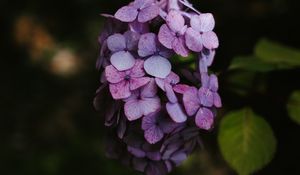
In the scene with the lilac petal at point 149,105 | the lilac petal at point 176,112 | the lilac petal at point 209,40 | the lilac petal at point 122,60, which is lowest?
the lilac petal at point 176,112

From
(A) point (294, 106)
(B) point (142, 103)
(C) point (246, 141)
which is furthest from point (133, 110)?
(A) point (294, 106)

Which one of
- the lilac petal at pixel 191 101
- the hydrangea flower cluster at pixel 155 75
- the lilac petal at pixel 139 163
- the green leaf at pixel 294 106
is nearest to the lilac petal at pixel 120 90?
the hydrangea flower cluster at pixel 155 75

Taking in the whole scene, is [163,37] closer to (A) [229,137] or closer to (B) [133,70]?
(B) [133,70]

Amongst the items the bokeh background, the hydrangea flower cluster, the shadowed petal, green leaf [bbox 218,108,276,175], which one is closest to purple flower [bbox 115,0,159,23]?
the hydrangea flower cluster

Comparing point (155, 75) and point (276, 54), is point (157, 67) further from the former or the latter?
point (276, 54)

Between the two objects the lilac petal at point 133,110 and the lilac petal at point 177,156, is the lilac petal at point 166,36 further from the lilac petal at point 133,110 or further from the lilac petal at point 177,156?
the lilac petal at point 177,156
